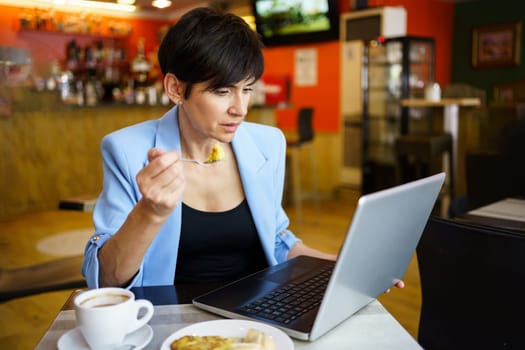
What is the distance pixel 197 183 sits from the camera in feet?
4.34

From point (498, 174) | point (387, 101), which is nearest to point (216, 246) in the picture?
point (498, 174)

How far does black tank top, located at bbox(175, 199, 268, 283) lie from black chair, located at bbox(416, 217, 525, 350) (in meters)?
0.43

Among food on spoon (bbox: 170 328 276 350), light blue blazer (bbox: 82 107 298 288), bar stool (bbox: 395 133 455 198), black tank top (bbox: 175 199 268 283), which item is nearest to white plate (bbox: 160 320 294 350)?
food on spoon (bbox: 170 328 276 350)

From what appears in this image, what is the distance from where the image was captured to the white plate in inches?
28.2

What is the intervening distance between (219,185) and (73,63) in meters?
7.63

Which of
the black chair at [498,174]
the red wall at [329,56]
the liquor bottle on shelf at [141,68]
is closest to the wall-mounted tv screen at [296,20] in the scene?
the red wall at [329,56]

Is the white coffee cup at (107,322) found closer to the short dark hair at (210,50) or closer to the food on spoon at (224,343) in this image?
the food on spoon at (224,343)

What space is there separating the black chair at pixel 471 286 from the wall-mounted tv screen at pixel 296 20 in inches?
214

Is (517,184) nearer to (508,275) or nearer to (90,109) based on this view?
(508,275)

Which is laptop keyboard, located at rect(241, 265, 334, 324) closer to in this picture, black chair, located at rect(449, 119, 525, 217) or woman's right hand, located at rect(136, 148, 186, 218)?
woman's right hand, located at rect(136, 148, 186, 218)

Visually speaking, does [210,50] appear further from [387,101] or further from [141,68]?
[141,68]

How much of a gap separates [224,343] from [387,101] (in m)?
5.64

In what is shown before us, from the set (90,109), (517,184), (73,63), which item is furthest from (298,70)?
(517,184)

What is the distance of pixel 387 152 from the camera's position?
6.12 meters
